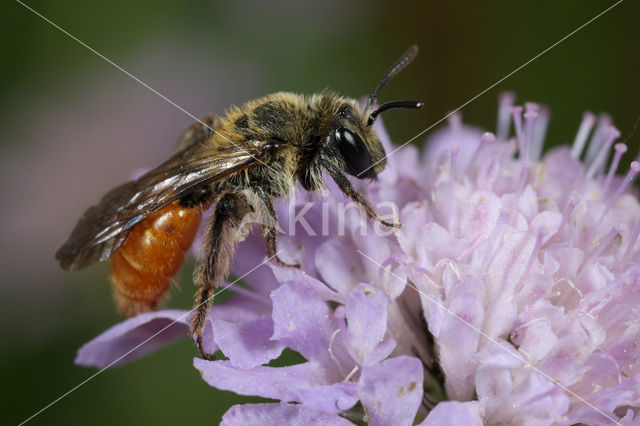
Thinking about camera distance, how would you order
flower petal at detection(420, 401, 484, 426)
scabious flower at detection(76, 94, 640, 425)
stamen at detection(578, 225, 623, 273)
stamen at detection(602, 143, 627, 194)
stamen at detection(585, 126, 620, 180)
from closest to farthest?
flower petal at detection(420, 401, 484, 426) < scabious flower at detection(76, 94, 640, 425) < stamen at detection(578, 225, 623, 273) < stamen at detection(602, 143, 627, 194) < stamen at detection(585, 126, 620, 180)

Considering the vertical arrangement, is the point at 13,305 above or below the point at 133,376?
above

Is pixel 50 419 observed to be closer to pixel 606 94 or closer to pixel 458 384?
pixel 458 384

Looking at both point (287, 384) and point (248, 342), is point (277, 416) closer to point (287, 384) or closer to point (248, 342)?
point (287, 384)

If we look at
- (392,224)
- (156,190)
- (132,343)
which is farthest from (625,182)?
(132,343)

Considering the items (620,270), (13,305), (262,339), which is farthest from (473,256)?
(13,305)

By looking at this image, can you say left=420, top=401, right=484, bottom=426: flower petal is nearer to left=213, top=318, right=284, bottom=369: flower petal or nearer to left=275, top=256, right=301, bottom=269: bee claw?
left=213, top=318, right=284, bottom=369: flower petal

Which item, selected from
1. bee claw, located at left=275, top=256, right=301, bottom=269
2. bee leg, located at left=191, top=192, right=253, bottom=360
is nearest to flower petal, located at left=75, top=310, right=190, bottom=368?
bee leg, located at left=191, top=192, right=253, bottom=360
